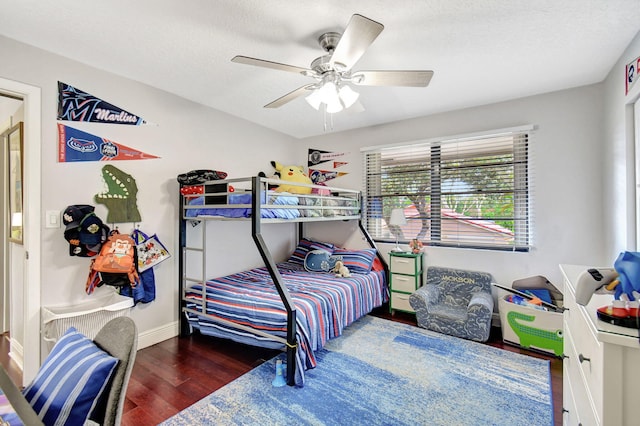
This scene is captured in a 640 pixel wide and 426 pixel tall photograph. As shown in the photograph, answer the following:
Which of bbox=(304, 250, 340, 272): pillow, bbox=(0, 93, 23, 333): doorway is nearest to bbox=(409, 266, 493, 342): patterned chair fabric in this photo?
bbox=(304, 250, 340, 272): pillow

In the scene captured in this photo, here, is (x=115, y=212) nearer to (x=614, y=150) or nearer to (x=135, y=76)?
(x=135, y=76)

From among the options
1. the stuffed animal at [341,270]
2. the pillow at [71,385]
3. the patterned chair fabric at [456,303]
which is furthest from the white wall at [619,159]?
the pillow at [71,385]

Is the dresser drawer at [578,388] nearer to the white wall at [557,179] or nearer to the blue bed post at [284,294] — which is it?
the blue bed post at [284,294]

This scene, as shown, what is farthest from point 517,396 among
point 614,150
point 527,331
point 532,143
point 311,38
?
point 311,38

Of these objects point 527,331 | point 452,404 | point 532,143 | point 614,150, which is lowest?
point 452,404

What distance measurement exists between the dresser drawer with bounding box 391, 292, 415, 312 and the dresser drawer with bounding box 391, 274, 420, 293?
0.07 m

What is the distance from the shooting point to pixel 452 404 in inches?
75.0

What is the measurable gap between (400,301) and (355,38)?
116 inches

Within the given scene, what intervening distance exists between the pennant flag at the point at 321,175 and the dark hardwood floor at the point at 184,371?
2.56 metres

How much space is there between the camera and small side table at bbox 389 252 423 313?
3.45m

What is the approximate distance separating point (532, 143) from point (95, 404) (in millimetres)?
3815

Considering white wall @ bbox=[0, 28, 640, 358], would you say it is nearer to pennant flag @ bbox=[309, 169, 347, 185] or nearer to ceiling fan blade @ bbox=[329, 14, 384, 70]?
pennant flag @ bbox=[309, 169, 347, 185]

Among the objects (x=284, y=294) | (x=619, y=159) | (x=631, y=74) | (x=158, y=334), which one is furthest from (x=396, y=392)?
(x=631, y=74)

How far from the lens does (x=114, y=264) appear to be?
2275 millimetres
